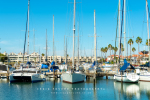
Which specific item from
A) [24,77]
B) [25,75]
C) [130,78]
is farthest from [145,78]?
[24,77]

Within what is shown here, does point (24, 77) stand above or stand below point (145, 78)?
above

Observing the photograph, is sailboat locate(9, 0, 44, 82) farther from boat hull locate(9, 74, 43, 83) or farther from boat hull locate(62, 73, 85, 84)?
boat hull locate(62, 73, 85, 84)

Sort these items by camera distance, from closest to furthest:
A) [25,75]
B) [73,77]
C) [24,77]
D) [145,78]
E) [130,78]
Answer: [73,77], [130,78], [25,75], [24,77], [145,78]

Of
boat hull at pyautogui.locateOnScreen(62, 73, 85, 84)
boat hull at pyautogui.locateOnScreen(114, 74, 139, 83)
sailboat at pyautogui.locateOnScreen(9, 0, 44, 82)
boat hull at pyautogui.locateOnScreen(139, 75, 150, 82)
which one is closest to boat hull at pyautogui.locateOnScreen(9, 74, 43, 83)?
sailboat at pyautogui.locateOnScreen(9, 0, 44, 82)

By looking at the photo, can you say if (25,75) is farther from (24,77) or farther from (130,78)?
(130,78)

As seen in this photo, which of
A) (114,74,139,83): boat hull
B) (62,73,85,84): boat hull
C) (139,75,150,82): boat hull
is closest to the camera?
(62,73,85,84): boat hull

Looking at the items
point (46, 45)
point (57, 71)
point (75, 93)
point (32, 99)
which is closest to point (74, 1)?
point (75, 93)

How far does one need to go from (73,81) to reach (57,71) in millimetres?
17522

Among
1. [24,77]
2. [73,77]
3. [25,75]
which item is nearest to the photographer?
[73,77]

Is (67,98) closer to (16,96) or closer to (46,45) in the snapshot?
(16,96)

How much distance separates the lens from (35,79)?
38.8m

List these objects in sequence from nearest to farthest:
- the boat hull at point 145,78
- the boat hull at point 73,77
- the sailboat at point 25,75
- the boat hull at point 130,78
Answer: the boat hull at point 73,77 < the boat hull at point 130,78 < the sailboat at point 25,75 < the boat hull at point 145,78

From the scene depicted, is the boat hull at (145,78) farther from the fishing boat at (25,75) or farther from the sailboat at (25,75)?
the sailboat at (25,75)

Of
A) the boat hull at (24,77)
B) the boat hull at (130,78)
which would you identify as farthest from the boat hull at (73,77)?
the boat hull at (130,78)
